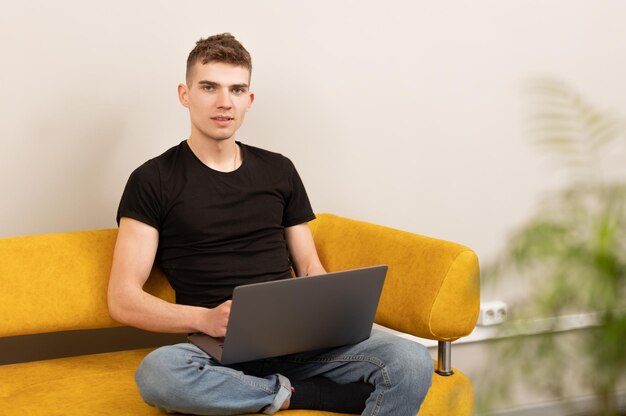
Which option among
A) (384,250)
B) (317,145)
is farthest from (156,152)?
(384,250)

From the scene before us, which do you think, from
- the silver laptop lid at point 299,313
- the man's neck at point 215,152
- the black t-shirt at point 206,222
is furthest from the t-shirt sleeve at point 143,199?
the silver laptop lid at point 299,313

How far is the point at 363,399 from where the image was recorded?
222cm

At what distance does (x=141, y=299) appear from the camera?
2.34 m

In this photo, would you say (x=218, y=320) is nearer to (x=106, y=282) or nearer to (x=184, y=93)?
(x=106, y=282)

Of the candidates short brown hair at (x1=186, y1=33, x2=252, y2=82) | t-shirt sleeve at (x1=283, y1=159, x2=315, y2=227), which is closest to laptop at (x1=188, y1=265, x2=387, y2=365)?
t-shirt sleeve at (x1=283, y1=159, x2=315, y2=227)

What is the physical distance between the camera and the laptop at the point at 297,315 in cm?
202

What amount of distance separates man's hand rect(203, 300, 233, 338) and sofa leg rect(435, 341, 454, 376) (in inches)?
23.5

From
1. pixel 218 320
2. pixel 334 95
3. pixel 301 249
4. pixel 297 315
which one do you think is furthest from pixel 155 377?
pixel 334 95

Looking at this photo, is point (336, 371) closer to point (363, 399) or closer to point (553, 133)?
point (363, 399)

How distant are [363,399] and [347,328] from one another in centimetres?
18

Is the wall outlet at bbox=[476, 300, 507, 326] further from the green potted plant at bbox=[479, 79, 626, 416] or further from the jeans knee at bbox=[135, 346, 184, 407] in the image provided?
the green potted plant at bbox=[479, 79, 626, 416]

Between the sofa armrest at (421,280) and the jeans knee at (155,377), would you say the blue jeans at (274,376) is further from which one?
the sofa armrest at (421,280)

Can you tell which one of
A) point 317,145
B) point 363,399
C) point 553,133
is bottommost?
point 363,399

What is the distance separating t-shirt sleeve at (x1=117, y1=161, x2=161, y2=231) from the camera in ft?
7.91
